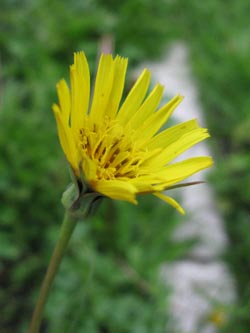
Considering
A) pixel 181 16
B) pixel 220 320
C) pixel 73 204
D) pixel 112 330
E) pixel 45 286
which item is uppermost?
pixel 181 16

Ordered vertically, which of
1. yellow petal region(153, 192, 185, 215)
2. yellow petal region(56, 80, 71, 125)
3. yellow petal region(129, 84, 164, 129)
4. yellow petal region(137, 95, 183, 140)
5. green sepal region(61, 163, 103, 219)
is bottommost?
yellow petal region(153, 192, 185, 215)

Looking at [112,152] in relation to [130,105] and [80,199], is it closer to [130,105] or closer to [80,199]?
[130,105]

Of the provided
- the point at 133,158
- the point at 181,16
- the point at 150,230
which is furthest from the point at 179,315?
the point at 181,16


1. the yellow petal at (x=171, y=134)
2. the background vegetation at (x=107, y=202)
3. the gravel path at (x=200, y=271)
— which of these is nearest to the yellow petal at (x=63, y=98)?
the yellow petal at (x=171, y=134)

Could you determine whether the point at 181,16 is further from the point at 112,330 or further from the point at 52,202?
the point at 112,330

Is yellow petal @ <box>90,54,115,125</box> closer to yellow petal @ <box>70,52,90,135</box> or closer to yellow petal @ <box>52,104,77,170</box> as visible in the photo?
yellow petal @ <box>70,52,90,135</box>

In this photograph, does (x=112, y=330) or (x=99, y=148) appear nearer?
(x=99, y=148)

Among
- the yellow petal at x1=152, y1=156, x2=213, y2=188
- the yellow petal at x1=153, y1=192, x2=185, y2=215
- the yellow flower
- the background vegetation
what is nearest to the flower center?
the yellow flower
